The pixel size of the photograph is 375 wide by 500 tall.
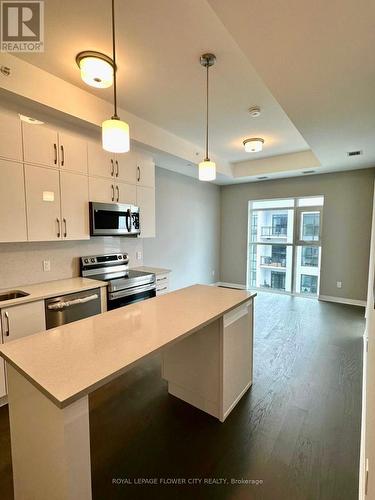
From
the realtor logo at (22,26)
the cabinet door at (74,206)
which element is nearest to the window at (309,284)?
the cabinet door at (74,206)

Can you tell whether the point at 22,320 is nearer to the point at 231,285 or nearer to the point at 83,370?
the point at 83,370

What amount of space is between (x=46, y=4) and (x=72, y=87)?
36.3 inches

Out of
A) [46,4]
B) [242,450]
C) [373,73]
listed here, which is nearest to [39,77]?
[46,4]

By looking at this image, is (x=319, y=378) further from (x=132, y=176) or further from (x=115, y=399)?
(x=132, y=176)

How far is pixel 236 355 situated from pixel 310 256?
13.7 ft

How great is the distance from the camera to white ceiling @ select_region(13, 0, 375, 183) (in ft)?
4.55

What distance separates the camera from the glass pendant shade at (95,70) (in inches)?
79.2

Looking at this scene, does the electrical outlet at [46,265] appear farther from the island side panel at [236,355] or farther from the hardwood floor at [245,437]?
the island side panel at [236,355]

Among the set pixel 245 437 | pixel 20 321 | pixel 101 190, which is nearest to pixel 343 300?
pixel 245 437

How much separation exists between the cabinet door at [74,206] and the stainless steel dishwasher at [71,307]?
0.66 metres

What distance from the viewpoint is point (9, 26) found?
1845mm

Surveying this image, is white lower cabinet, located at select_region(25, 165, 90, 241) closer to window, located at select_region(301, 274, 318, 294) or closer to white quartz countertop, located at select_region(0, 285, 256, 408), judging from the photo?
white quartz countertop, located at select_region(0, 285, 256, 408)

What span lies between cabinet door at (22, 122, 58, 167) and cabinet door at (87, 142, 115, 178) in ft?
1.32

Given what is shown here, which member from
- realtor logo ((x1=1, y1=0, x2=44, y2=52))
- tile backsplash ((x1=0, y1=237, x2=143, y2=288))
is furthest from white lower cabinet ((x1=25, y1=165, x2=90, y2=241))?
realtor logo ((x1=1, y1=0, x2=44, y2=52))
